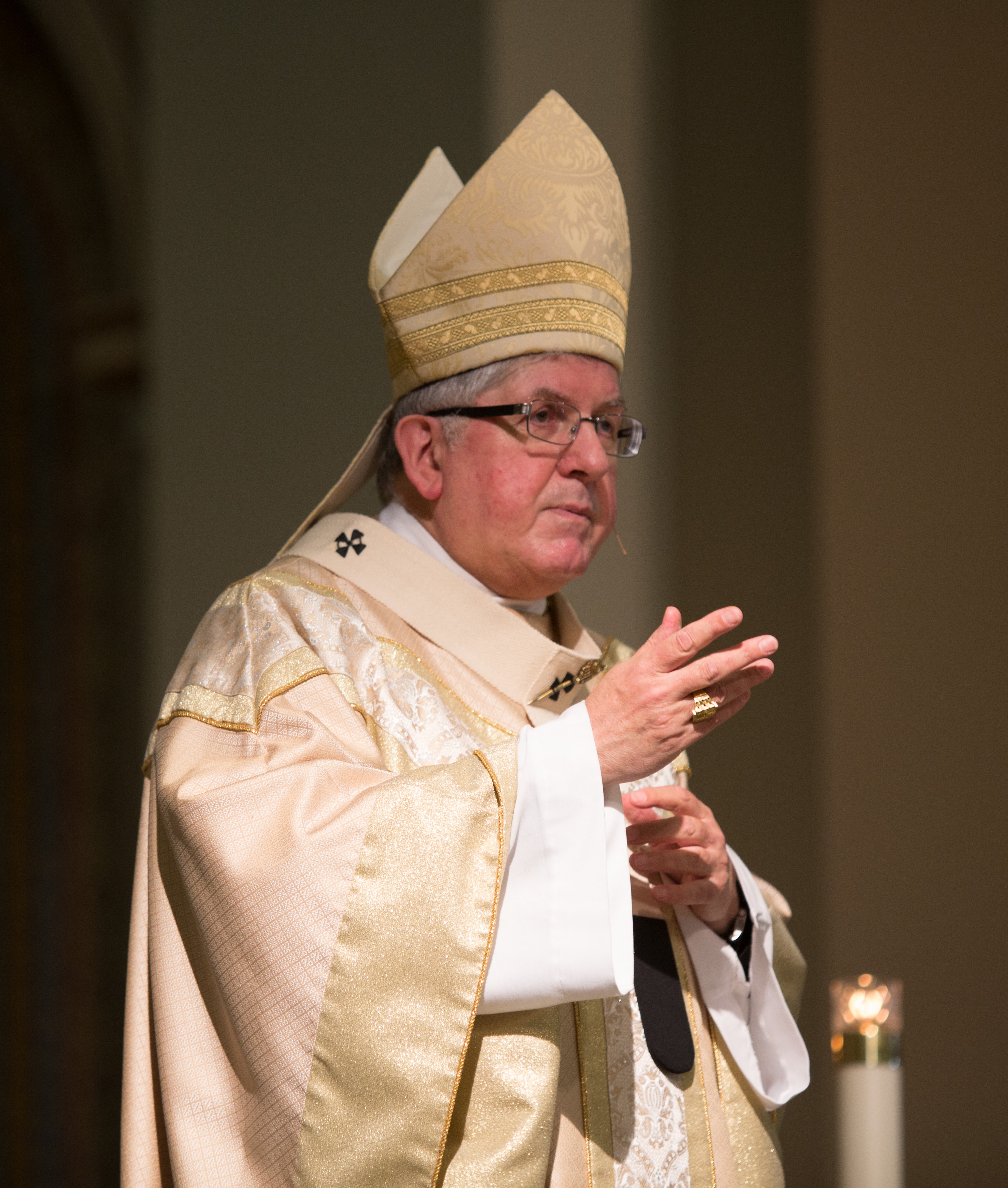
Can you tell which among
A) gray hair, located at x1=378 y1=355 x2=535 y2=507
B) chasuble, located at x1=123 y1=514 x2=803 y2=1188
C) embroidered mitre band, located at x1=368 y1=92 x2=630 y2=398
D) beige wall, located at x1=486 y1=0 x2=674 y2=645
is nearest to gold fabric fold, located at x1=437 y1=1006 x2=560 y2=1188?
chasuble, located at x1=123 y1=514 x2=803 y2=1188

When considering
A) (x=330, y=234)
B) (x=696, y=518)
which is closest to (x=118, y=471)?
(x=330, y=234)

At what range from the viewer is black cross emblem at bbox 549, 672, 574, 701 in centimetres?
234

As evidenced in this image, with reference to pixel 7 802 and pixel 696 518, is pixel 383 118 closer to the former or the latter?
pixel 696 518

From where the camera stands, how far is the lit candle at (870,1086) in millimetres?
1774

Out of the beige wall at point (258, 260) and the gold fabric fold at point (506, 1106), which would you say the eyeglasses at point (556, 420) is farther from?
the beige wall at point (258, 260)

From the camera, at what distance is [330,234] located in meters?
4.48

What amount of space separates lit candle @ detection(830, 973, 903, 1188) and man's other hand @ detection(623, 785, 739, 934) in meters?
0.32

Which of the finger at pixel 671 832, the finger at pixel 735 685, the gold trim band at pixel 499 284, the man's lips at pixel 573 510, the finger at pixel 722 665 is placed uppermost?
the gold trim band at pixel 499 284

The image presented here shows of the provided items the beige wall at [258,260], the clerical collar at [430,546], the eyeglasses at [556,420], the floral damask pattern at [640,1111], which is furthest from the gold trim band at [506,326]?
the beige wall at [258,260]

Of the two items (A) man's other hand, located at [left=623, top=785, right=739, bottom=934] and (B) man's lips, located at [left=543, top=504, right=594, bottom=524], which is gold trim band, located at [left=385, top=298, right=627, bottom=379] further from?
(A) man's other hand, located at [left=623, top=785, right=739, bottom=934]

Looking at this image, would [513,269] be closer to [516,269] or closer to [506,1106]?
[516,269]

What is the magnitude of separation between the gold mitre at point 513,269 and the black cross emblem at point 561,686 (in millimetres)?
498

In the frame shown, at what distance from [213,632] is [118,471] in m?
3.91

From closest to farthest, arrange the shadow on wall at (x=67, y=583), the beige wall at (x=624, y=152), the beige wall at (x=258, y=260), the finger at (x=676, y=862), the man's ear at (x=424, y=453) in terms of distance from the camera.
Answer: the finger at (x=676, y=862)
the man's ear at (x=424, y=453)
the beige wall at (x=624, y=152)
the beige wall at (x=258, y=260)
the shadow on wall at (x=67, y=583)
